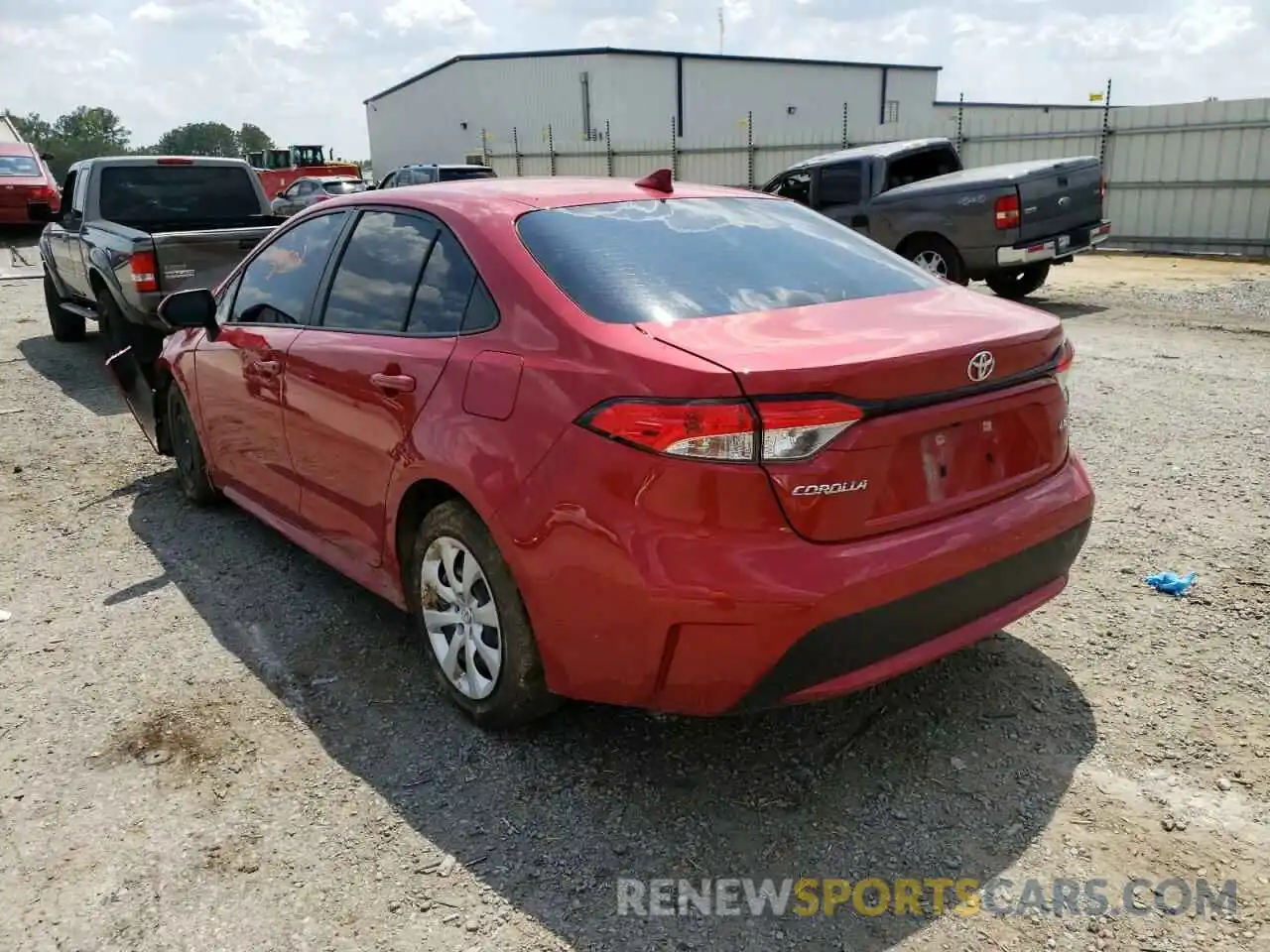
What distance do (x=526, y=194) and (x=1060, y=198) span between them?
8.78 metres

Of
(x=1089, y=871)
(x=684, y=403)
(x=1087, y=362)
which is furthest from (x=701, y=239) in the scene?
(x=1087, y=362)

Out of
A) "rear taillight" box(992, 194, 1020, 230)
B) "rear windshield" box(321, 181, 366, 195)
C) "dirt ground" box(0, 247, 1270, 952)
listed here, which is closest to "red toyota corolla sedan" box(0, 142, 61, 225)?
"rear windshield" box(321, 181, 366, 195)

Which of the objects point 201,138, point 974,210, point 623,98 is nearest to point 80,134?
point 201,138

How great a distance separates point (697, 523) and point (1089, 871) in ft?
4.24

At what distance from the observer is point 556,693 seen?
282 centimetres

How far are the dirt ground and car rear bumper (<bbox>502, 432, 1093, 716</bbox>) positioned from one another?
402 mm

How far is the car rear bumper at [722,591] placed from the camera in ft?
7.79

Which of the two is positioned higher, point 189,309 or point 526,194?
point 526,194

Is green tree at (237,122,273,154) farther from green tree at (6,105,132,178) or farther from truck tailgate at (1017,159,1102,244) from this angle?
truck tailgate at (1017,159,1102,244)

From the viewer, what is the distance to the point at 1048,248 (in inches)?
408

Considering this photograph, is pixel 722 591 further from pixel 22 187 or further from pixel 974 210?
pixel 22 187

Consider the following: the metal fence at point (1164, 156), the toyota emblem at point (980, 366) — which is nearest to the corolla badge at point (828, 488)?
the toyota emblem at point (980, 366)

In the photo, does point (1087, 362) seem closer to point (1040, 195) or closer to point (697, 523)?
point (1040, 195)

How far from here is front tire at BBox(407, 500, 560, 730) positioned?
2.83 metres
